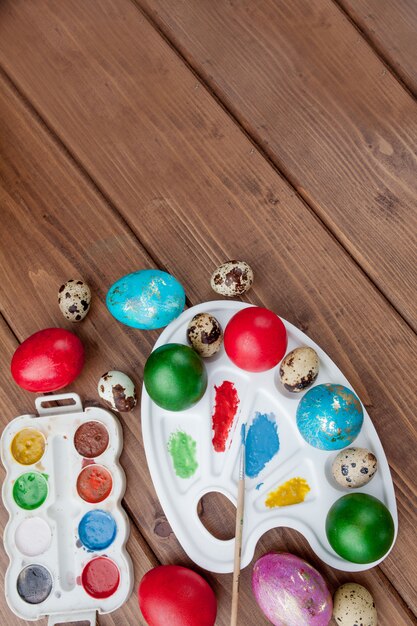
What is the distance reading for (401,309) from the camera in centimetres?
99

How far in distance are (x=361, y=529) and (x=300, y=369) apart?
0.77 ft

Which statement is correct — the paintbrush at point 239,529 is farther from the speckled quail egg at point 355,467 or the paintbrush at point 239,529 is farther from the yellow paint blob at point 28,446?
the yellow paint blob at point 28,446

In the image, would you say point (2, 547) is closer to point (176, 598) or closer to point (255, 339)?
point (176, 598)

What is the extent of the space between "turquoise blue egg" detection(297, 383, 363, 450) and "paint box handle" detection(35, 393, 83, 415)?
14.2 inches

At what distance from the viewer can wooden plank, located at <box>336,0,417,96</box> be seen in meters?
1.04

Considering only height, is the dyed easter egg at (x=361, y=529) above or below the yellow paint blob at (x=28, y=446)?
below

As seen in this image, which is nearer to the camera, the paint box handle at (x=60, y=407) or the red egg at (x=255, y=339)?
the red egg at (x=255, y=339)

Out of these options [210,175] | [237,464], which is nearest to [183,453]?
[237,464]

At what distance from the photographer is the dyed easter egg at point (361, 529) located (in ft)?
2.74

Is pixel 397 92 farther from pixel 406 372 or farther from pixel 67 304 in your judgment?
pixel 67 304

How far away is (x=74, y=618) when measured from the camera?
0.94m

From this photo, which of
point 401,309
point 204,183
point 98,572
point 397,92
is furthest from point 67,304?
point 397,92

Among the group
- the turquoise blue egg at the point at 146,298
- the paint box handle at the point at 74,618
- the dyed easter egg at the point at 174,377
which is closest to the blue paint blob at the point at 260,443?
the dyed easter egg at the point at 174,377

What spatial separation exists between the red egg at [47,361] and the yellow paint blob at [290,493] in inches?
14.3
